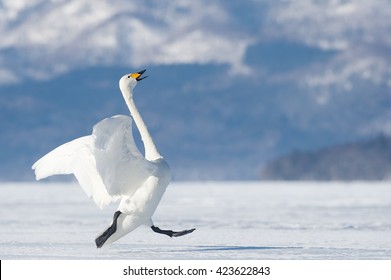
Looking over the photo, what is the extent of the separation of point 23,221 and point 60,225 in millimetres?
1030

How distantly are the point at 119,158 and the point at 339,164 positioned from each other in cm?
10490

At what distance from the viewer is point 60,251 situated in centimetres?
1149

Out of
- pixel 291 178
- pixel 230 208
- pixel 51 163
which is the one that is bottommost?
pixel 51 163

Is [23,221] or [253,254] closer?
[253,254]

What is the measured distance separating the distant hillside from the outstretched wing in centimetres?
9487

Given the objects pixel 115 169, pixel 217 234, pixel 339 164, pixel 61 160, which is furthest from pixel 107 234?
pixel 339 164

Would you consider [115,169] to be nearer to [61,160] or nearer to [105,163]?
[105,163]

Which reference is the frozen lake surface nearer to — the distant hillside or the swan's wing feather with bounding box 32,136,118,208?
the swan's wing feather with bounding box 32,136,118,208

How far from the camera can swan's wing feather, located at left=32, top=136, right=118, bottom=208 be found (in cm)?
1102

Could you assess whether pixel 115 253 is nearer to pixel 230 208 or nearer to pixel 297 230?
pixel 297 230

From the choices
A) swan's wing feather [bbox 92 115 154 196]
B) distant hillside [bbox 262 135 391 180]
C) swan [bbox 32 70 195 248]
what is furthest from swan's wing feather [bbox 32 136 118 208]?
distant hillside [bbox 262 135 391 180]

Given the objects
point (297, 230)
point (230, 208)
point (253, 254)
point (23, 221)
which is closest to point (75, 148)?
point (253, 254)

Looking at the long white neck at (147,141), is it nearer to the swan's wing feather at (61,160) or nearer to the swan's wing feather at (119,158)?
the swan's wing feather at (119,158)

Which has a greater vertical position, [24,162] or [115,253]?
[24,162]
